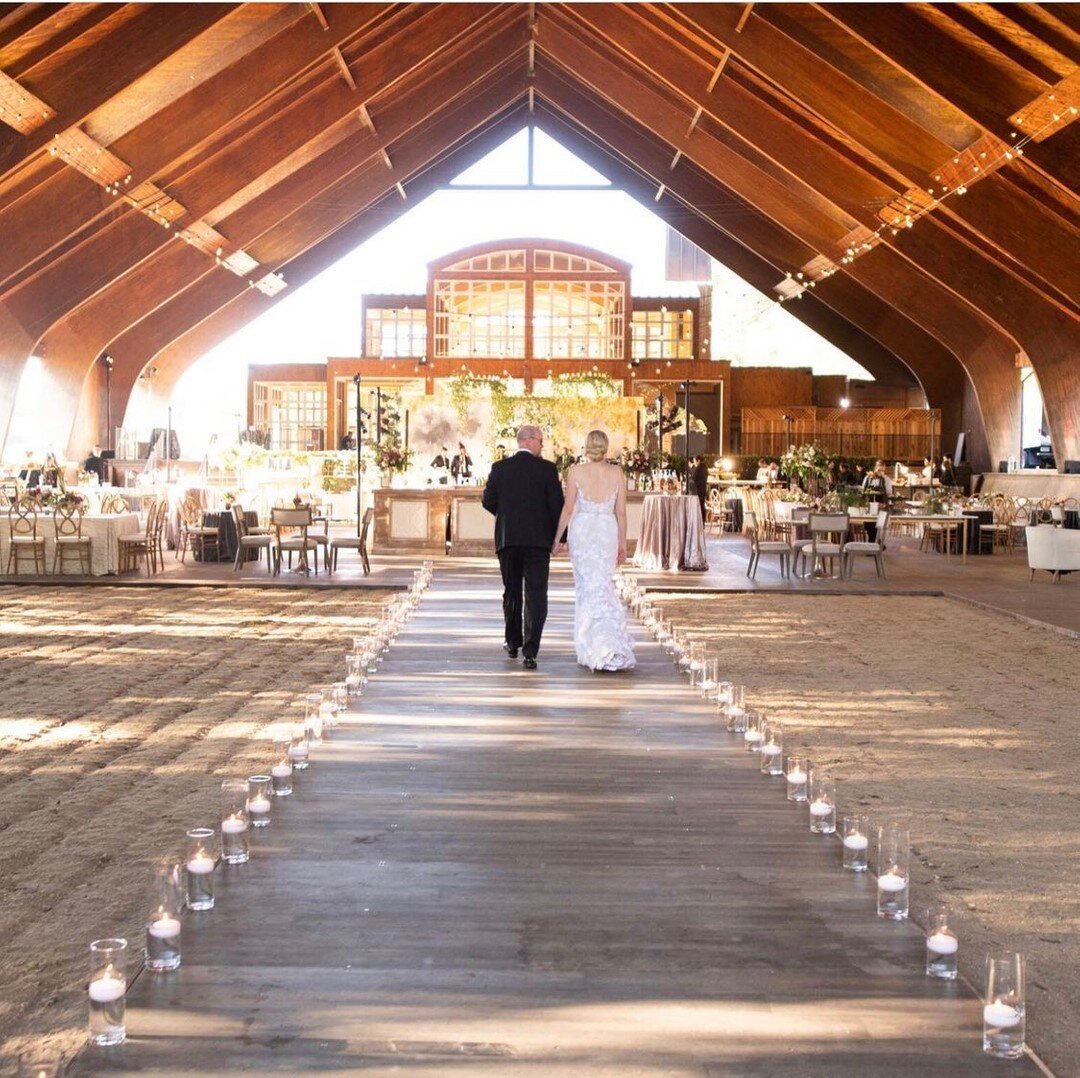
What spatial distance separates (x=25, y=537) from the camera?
12.8 m

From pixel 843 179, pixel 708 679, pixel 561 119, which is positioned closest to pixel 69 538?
pixel 708 679

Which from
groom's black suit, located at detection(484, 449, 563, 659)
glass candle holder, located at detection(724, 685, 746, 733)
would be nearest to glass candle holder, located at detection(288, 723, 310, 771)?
glass candle holder, located at detection(724, 685, 746, 733)

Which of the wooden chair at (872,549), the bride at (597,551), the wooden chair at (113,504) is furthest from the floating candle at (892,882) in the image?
the wooden chair at (113,504)

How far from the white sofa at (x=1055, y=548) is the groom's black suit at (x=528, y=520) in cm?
785

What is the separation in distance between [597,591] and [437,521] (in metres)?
9.20

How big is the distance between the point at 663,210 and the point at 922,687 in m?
20.4

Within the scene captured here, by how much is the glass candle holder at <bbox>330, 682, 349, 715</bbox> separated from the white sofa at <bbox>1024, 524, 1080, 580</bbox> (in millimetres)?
9347

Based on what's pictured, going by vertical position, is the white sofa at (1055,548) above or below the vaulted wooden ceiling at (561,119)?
below

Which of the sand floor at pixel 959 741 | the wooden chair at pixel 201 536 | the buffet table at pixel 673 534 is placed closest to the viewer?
the sand floor at pixel 959 741

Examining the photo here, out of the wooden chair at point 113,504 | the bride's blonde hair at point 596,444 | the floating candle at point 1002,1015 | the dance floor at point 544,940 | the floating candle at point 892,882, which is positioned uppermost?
the bride's blonde hair at point 596,444

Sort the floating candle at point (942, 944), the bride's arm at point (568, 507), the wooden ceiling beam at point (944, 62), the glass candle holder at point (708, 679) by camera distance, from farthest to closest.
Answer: the wooden ceiling beam at point (944, 62), the bride's arm at point (568, 507), the glass candle holder at point (708, 679), the floating candle at point (942, 944)

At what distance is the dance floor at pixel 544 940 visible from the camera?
245 cm

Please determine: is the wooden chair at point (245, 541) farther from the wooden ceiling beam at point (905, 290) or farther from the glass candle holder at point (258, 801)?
the wooden ceiling beam at point (905, 290)

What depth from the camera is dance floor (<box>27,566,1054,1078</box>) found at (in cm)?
245
